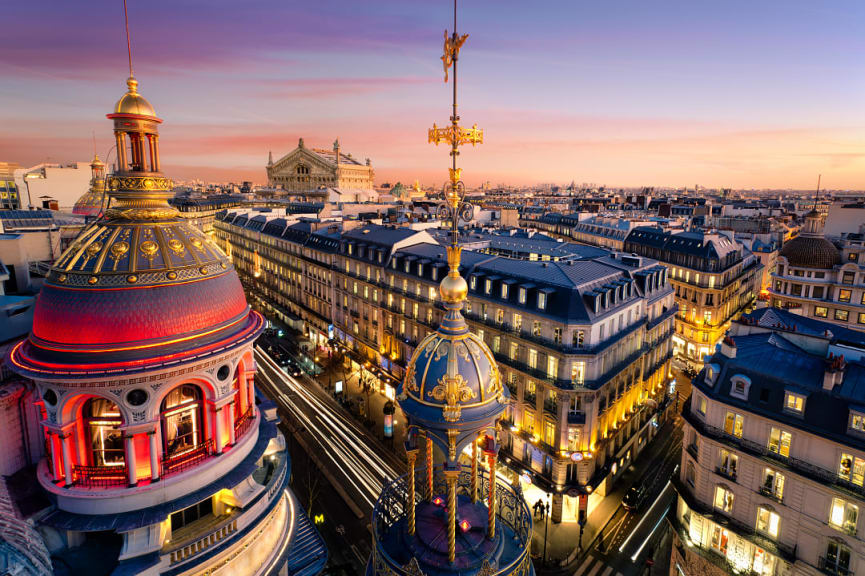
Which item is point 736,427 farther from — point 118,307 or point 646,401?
point 118,307

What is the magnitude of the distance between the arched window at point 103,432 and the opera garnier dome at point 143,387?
56mm

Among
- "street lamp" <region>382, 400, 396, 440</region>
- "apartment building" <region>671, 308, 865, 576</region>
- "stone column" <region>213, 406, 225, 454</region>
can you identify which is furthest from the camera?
"street lamp" <region>382, 400, 396, 440</region>

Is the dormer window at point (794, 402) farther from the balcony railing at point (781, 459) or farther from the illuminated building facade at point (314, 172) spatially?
the illuminated building facade at point (314, 172)

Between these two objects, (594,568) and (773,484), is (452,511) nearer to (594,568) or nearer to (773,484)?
(773,484)

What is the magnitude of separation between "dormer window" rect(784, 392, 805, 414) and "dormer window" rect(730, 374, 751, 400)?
7.57 ft

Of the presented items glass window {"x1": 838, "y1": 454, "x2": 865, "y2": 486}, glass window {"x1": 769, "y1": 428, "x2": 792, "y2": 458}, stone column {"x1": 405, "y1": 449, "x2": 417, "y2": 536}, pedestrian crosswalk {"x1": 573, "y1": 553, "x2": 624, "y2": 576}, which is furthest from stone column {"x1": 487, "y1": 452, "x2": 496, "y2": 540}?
pedestrian crosswalk {"x1": 573, "y1": 553, "x2": 624, "y2": 576}

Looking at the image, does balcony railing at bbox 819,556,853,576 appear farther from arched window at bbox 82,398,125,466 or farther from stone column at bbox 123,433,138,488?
arched window at bbox 82,398,125,466

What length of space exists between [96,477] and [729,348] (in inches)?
1581

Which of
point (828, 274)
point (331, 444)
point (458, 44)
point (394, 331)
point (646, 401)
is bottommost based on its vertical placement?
point (331, 444)

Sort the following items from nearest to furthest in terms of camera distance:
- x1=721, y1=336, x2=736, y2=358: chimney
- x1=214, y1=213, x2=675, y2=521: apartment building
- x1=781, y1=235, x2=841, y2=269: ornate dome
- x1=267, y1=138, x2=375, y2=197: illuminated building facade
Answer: x1=721, y1=336, x2=736, y2=358: chimney, x1=214, y1=213, x2=675, y2=521: apartment building, x1=781, y1=235, x2=841, y2=269: ornate dome, x1=267, y1=138, x2=375, y2=197: illuminated building facade

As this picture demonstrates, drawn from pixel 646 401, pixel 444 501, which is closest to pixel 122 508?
pixel 444 501

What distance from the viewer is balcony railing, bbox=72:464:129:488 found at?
20.2 meters

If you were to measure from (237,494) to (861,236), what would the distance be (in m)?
94.2

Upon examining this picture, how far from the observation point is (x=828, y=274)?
66.1 metres
